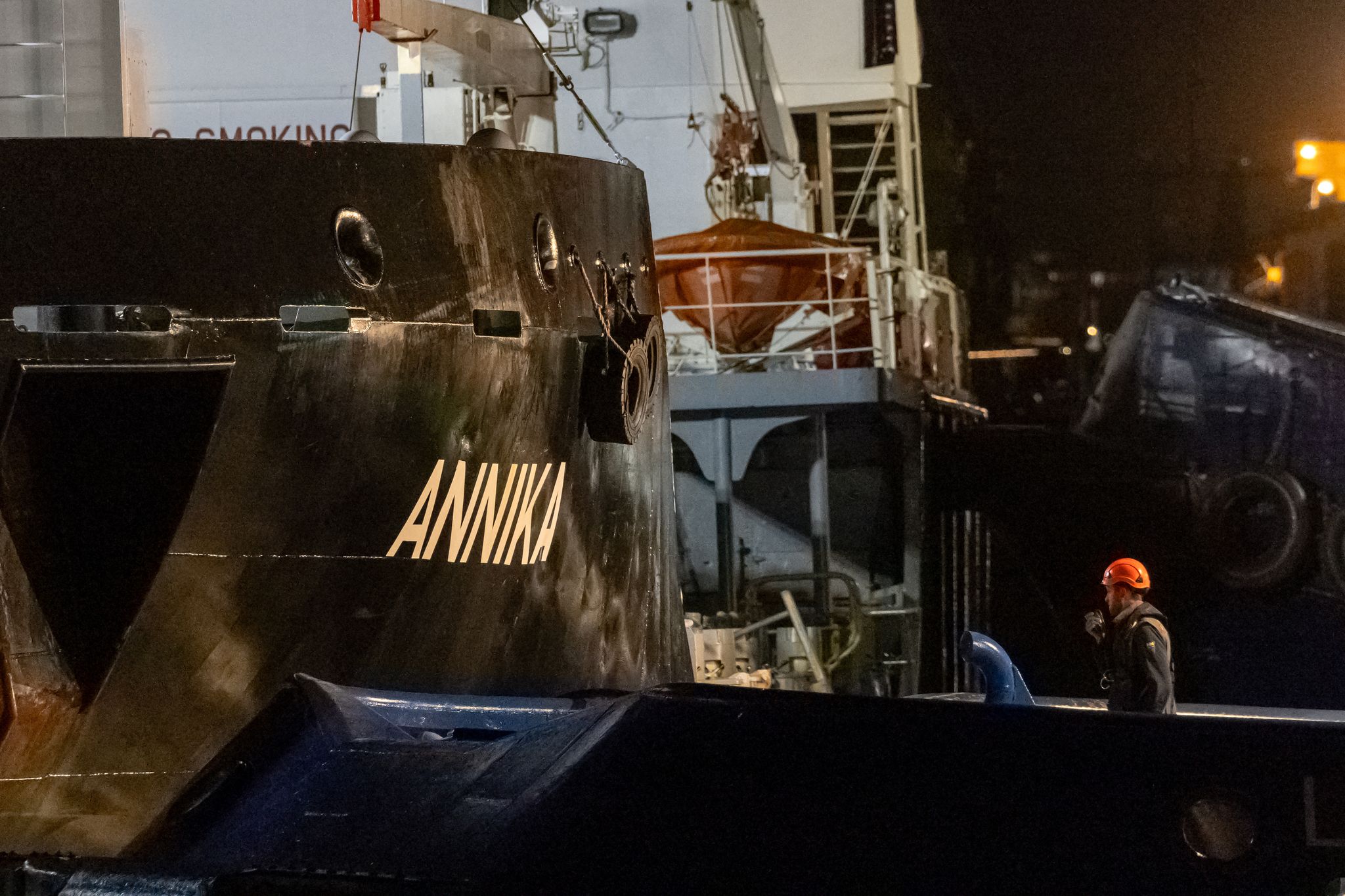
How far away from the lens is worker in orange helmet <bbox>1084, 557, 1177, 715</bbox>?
592 cm

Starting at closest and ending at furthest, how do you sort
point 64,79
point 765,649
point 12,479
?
point 12,479 < point 64,79 < point 765,649

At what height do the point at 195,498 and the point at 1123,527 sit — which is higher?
the point at 195,498

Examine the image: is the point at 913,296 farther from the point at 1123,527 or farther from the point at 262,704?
the point at 262,704

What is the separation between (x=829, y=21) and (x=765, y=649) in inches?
351

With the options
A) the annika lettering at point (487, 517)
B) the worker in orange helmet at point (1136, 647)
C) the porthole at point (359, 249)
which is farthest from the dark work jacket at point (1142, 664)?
the porthole at point (359, 249)

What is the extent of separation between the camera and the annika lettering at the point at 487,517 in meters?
4.78

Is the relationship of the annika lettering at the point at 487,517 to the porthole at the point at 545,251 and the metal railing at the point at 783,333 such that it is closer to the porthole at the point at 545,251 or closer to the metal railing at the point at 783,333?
the porthole at the point at 545,251

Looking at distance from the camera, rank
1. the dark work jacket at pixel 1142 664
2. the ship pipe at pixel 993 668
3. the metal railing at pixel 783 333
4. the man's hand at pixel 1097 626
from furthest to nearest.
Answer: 1. the metal railing at pixel 783 333
2. the man's hand at pixel 1097 626
3. the dark work jacket at pixel 1142 664
4. the ship pipe at pixel 993 668

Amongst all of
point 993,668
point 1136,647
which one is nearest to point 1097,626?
point 1136,647

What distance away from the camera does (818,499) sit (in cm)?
1412

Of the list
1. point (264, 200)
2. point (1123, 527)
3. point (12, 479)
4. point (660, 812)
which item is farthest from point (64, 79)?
point (1123, 527)

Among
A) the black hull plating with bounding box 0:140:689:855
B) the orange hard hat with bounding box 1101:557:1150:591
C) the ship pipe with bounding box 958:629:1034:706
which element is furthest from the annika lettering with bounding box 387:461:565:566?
the orange hard hat with bounding box 1101:557:1150:591

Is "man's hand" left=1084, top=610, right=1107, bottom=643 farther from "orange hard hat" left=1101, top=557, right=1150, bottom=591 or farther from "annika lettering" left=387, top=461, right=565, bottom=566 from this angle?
"annika lettering" left=387, top=461, right=565, bottom=566

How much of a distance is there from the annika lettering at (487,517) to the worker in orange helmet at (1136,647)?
2426 millimetres
